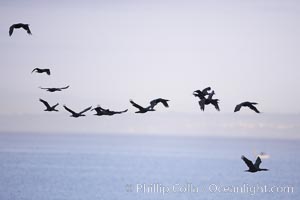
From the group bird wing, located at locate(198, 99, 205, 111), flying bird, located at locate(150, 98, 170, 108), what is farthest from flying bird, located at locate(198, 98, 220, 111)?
flying bird, located at locate(150, 98, 170, 108)

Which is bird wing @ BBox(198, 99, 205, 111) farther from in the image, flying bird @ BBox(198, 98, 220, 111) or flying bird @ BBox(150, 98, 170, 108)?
flying bird @ BBox(150, 98, 170, 108)

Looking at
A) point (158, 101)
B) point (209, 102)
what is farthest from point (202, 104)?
point (158, 101)

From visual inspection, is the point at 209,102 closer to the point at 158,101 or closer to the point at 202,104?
the point at 202,104

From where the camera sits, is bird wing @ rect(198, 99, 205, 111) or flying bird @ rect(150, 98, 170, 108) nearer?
bird wing @ rect(198, 99, 205, 111)

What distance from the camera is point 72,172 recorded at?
19912 centimetres

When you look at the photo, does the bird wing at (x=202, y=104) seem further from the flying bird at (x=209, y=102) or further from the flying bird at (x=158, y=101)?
the flying bird at (x=158, y=101)

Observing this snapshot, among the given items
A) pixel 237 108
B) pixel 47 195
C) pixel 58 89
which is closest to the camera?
pixel 237 108

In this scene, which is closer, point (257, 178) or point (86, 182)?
point (86, 182)

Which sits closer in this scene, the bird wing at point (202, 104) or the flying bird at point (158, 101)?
the bird wing at point (202, 104)

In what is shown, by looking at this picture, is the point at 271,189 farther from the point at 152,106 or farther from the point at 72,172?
the point at 152,106

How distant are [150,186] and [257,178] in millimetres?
30864

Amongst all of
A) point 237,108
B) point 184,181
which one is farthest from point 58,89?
point 184,181

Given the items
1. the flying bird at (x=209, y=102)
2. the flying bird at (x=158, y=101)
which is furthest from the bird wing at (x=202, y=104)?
the flying bird at (x=158, y=101)

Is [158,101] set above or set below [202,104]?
above
